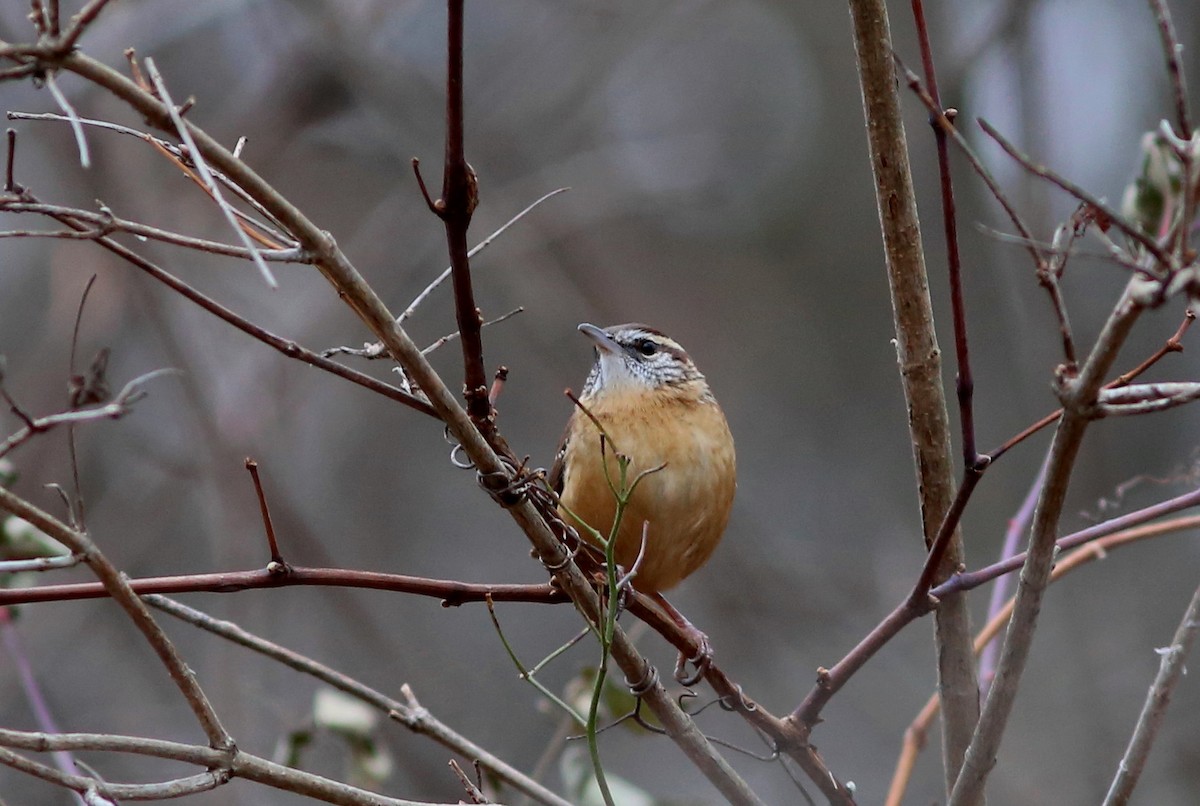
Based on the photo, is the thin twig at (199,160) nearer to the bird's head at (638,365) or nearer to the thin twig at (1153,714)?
the thin twig at (1153,714)

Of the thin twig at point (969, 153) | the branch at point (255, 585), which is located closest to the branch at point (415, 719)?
the branch at point (255, 585)

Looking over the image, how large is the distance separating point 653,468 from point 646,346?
3.24ft

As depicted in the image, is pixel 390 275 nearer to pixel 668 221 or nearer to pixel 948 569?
pixel 668 221

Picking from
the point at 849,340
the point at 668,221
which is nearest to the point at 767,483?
the point at 849,340

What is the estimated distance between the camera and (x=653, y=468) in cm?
348

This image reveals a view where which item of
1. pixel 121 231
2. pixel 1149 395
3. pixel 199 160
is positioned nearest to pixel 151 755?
pixel 121 231

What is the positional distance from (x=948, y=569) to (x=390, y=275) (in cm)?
572

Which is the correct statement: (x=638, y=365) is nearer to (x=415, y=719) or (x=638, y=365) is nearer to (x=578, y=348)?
(x=415, y=719)

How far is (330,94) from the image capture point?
7.98 meters

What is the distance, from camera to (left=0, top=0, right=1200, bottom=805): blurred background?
716cm

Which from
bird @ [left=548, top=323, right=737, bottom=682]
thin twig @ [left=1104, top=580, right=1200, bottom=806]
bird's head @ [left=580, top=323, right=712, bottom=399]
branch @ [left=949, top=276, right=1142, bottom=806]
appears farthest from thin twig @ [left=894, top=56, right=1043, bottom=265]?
bird's head @ [left=580, top=323, right=712, bottom=399]

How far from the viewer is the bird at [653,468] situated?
3609 mm

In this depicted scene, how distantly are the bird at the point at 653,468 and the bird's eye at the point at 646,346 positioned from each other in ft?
0.28

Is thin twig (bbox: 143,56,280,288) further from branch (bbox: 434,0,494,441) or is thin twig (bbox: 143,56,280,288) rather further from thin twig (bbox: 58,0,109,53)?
branch (bbox: 434,0,494,441)
